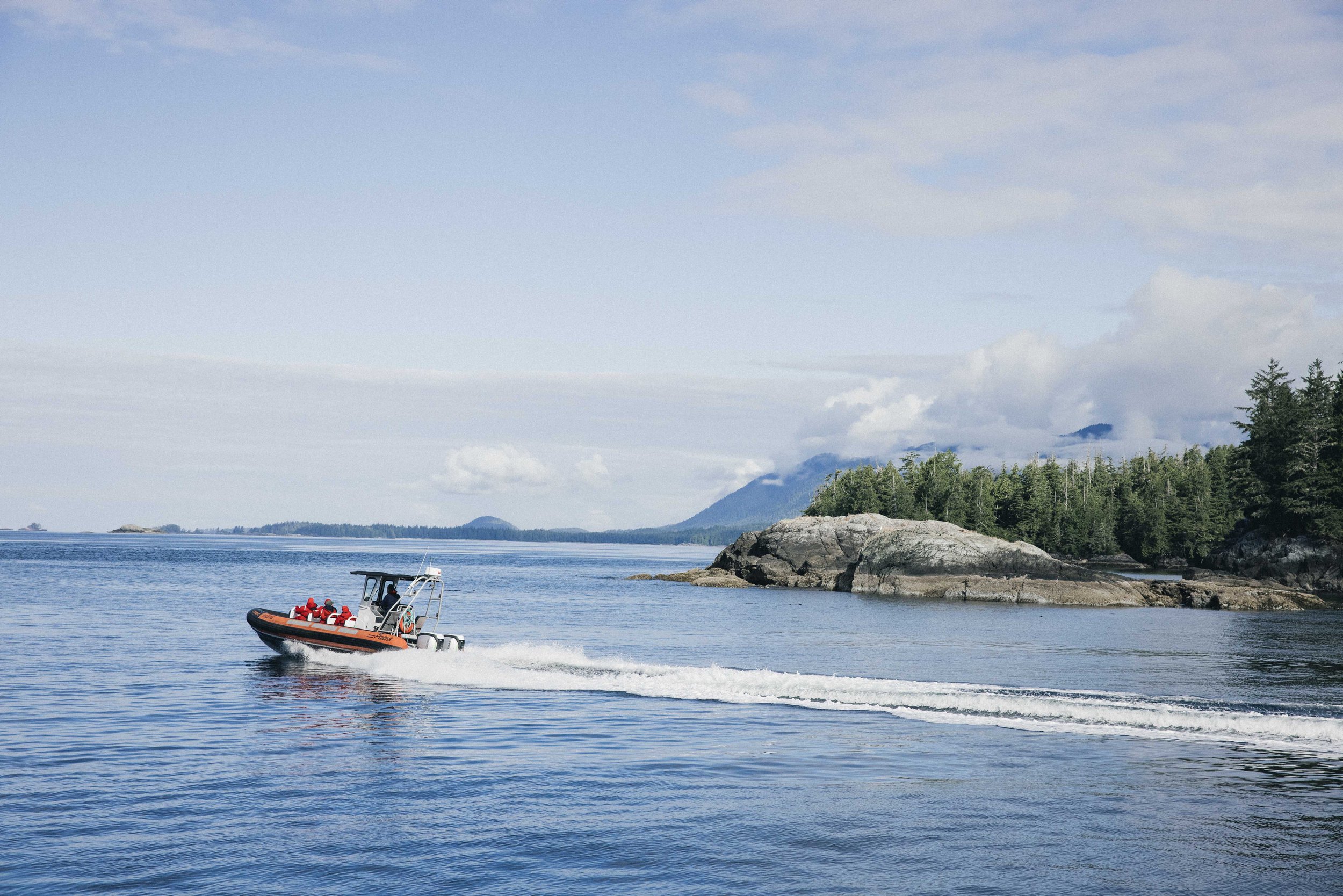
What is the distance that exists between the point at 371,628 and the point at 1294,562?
9194 centimetres

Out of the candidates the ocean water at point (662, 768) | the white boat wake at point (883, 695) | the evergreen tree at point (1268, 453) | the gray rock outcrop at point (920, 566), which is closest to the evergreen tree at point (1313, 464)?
the evergreen tree at point (1268, 453)

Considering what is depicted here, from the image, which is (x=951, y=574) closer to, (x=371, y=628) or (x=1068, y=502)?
(x=371, y=628)

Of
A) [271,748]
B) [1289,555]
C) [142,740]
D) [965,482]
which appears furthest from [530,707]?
[965,482]

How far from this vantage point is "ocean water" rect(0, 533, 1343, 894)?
14.6 metres

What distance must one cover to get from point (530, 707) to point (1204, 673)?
26.2m

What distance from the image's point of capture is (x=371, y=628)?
3628 centimetres

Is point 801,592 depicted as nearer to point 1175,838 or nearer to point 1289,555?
point 1289,555

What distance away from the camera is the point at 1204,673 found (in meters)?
37.5

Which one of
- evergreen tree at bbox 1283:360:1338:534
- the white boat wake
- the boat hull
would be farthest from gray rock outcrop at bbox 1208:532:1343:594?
the boat hull

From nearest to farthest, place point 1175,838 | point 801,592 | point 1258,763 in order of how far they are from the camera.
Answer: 1. point 1175,838
2. point 1258,763
3. point 801,592

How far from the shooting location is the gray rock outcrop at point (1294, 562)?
92250mm

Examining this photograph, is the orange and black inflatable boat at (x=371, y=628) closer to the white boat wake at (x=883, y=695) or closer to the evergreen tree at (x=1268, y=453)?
the white boat wake at (x=883, y=695)

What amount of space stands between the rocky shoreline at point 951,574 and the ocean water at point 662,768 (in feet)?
111

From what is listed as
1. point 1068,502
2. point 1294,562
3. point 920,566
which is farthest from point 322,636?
point 1068,502
